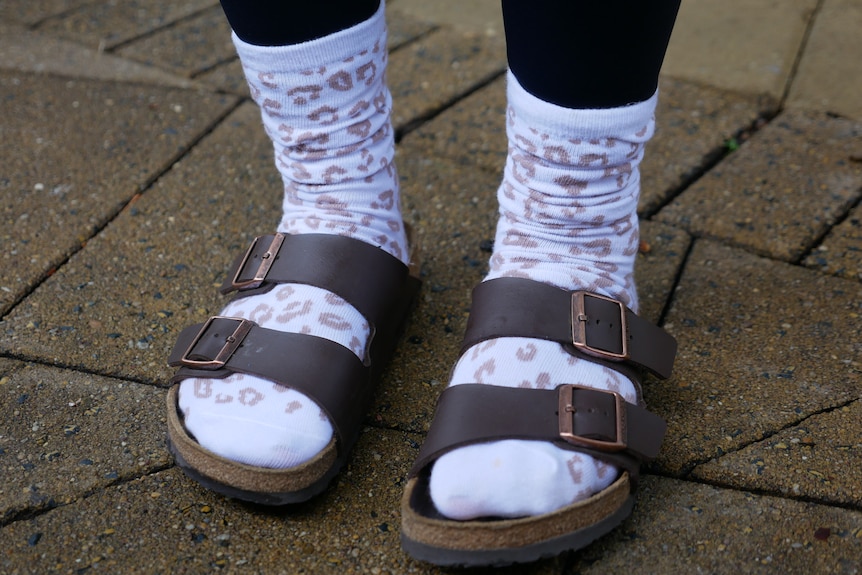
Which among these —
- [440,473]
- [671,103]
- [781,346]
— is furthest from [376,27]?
[671,103]

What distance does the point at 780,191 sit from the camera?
Result: 1.37 m

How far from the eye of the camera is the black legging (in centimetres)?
77

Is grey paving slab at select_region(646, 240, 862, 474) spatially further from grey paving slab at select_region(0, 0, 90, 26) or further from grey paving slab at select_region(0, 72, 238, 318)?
grey paving slab at select_region(0, 0, 90, 26)

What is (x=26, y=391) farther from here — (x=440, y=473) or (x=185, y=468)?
(x=440, y=473)

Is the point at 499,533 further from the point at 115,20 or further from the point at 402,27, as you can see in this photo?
the point at 115,20

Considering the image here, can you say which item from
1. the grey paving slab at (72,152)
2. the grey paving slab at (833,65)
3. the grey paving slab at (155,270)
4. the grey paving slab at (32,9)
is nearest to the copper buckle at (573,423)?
the grey paving slab at (155,270)

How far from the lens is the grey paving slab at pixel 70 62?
1720 millimetres

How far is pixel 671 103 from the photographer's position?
162cm

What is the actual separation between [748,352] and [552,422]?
383mm

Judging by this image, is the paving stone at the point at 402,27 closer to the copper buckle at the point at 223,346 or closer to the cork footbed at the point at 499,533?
the copper buckle at the point at 223,346

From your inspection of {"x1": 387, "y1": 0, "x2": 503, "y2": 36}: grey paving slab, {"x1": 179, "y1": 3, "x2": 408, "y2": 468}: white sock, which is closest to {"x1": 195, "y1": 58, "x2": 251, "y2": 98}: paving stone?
{"x1": 387, "y1": 0, "x2": 503, "y2": 36}: grey paving slab

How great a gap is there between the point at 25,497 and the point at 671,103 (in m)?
1.28

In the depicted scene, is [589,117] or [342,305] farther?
[342,305]

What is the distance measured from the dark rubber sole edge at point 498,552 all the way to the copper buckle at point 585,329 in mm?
178
